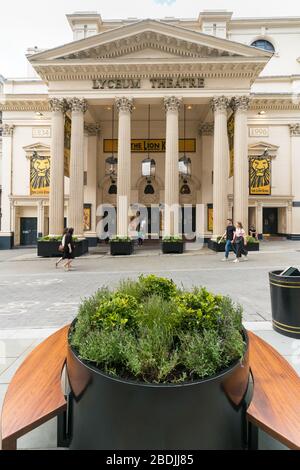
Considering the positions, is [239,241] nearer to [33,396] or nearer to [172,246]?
[172,246]

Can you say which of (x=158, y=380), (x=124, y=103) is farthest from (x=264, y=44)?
(x=158, y=380)

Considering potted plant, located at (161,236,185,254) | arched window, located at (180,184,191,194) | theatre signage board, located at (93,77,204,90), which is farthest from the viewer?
arched window, located at (180,184,191,194)

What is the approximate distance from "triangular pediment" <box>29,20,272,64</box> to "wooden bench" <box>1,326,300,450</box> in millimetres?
23055

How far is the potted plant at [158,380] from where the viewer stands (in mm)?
1804

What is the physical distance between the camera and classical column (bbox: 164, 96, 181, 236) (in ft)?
69.3

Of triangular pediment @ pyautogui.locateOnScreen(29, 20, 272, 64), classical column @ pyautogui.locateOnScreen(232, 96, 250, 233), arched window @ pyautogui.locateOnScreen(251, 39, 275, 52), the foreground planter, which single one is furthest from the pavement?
arched window @ pyautogui.locateOnScreen(251, 39, 275, 52)

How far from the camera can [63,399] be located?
7.09 ft

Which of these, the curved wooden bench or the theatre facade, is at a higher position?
the theatre facade

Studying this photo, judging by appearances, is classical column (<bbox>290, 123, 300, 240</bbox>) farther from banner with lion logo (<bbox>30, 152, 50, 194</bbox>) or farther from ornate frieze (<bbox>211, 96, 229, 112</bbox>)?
banner with lion logo (<bbox>30, 152, 50, 194</bbox>)

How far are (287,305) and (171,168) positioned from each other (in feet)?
55.6

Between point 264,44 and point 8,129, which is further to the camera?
point 264,44

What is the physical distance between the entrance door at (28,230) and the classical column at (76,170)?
1014 cm

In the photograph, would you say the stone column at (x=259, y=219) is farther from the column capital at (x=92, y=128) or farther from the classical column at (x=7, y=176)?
the classical column at (x=7, y=176)

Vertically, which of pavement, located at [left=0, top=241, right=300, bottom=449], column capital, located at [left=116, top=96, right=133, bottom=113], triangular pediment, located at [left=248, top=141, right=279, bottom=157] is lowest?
pavement, located at [left=0, top=241, right=300, bottom=449]
